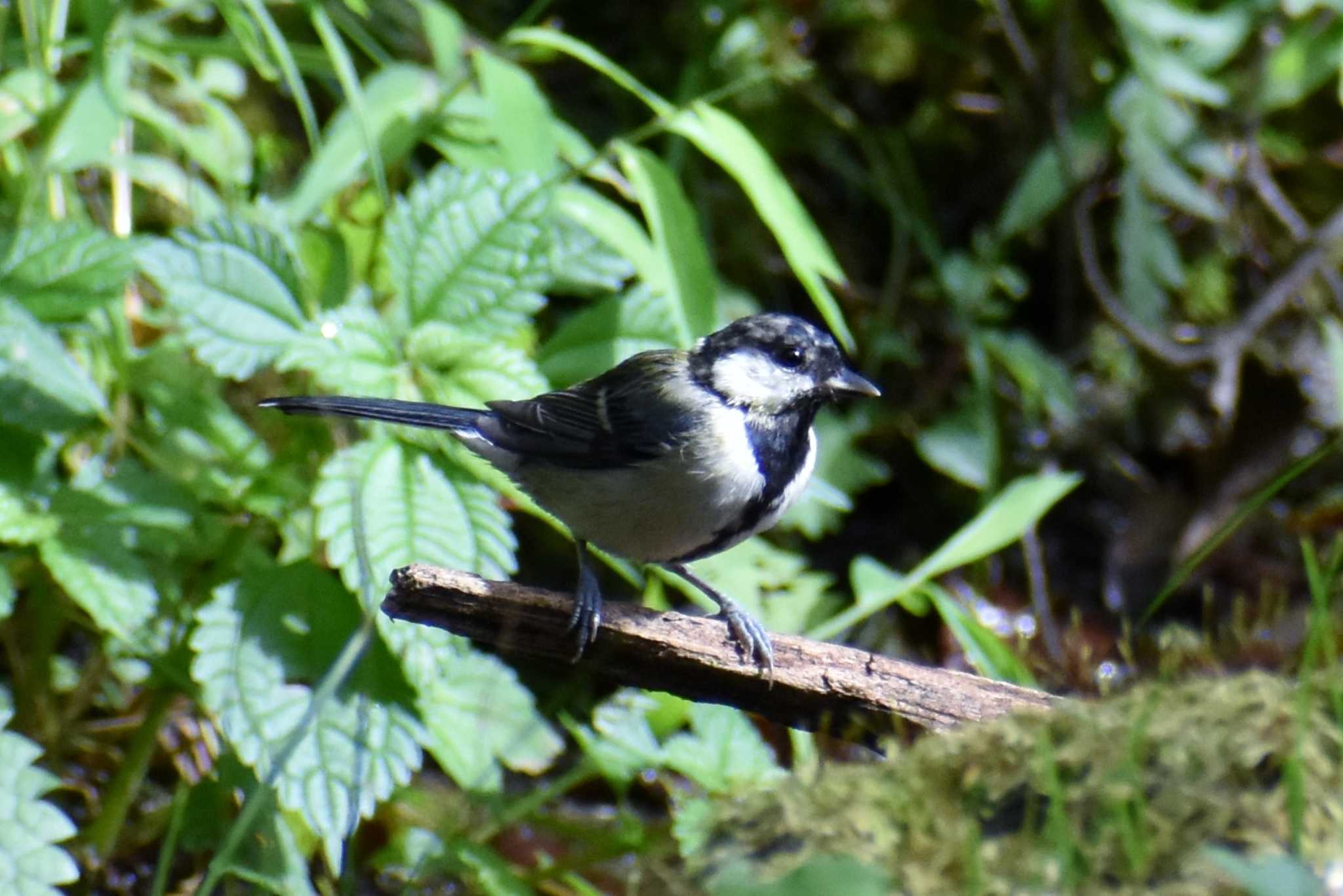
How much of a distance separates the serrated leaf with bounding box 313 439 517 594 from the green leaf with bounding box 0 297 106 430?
48 cm

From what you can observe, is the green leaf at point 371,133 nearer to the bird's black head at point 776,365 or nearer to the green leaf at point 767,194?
the green leaf at point 767,194

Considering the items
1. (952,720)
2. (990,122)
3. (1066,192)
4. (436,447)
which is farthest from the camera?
(990,122)

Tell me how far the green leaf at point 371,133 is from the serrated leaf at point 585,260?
0.42m

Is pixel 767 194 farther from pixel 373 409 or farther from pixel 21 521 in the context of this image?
pixel 21 521

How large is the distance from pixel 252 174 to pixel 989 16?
2.41 meters

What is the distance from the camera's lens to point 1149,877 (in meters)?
1.34

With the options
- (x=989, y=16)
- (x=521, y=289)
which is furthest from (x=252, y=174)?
(x=989, y=16)

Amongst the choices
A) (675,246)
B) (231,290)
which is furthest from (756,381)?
(231,290)

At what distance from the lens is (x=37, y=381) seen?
2.42 metres

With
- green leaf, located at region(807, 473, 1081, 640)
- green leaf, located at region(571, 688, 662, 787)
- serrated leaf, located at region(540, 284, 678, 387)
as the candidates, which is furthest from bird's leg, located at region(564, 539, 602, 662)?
green leaf, located at region(807, 473, 1081, 640)

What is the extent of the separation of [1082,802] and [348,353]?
5.12 feet

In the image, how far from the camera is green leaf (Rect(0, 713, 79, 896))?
2109 mm

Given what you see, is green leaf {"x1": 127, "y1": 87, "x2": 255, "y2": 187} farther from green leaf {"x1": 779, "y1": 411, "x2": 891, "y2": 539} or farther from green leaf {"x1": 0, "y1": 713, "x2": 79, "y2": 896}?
green leaf {"x1": 779, "y1": 411, "x2": 891, "y2": 539}

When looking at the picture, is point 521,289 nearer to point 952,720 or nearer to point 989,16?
point 952,720
